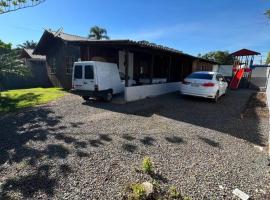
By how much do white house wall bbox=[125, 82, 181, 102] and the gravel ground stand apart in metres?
2.91

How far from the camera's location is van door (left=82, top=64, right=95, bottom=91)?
9.62 meters

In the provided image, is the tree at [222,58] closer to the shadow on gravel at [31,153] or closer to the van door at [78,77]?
Answer: the van door at [78,77]

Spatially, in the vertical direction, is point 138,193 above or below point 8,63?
below

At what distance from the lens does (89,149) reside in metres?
4.57

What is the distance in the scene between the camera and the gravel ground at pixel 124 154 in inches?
128

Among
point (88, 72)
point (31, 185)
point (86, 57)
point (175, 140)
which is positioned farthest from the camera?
point (86, 57)

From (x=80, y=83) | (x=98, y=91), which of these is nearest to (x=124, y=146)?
(x=98, y=91)

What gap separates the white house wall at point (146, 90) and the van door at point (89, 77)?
185 centimetres

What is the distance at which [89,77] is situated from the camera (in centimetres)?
972

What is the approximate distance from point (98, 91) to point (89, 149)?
5463mm

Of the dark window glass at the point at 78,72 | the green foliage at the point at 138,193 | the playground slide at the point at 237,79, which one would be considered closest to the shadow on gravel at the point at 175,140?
the green foliage at the point at 138,193

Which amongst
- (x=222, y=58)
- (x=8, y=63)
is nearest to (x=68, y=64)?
(x=8, y=63)

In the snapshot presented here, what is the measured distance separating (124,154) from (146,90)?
7.89 meters

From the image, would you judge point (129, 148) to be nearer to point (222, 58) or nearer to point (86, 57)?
point (86, 57)
